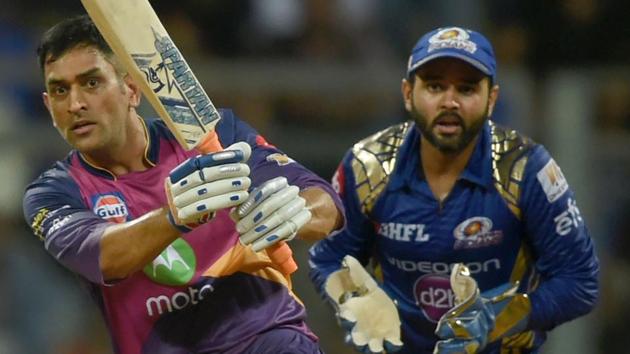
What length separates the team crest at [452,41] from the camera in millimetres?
4664

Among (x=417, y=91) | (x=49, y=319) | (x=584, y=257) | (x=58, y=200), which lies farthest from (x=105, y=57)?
(x=49, y=319)

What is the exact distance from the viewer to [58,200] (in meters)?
3.88

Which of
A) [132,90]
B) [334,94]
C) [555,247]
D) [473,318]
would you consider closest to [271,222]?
[132,90]

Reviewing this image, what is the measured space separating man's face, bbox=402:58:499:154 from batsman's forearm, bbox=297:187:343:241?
0.84 meters

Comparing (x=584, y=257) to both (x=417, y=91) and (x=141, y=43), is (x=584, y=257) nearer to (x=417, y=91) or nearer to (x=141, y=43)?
(x=417, y=91)

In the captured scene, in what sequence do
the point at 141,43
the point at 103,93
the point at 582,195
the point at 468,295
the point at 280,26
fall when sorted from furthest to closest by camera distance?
the point at 280,26 < the point at 582,195 < the point at 468,295 < the point at 103,93 < the point at 141,43

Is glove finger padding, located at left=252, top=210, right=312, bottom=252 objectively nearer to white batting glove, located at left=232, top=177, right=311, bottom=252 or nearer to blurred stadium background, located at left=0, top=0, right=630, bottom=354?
white batting glove, located at left=232, top=177, right=311, bottom=252

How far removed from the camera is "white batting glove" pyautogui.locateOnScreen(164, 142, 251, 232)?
11.0 ft

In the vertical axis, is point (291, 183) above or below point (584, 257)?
above

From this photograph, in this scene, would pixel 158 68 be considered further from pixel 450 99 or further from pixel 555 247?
pixel 555 247

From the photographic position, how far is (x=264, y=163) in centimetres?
395

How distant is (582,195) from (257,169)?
10.5 feet

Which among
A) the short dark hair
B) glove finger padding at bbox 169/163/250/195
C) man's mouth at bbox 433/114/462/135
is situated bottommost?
man's mouth at bbox 433/114/462/135

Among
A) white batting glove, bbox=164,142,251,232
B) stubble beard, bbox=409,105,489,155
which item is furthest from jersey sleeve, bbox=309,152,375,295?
white batting glove, bbox=164,142,251,232
